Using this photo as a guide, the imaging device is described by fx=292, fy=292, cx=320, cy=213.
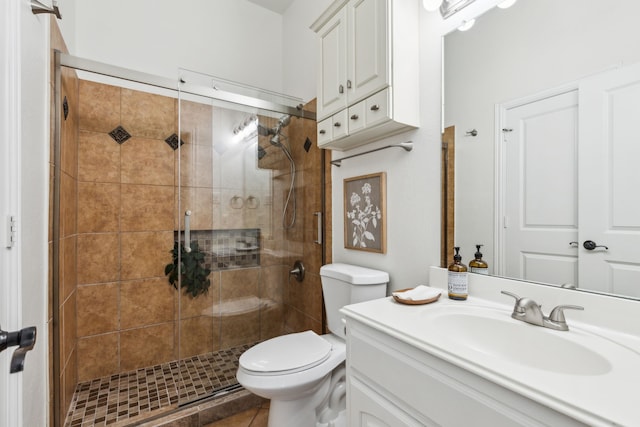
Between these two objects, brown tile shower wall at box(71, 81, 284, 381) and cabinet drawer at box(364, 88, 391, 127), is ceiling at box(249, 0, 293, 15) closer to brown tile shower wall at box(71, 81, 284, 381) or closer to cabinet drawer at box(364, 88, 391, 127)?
brown tile shower wall at box(71, 81, 284, 381)

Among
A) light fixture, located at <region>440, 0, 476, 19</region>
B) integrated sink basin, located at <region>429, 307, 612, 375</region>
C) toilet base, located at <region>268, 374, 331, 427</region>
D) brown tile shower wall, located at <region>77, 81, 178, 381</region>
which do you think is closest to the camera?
integrated sink basin, located at <region>429, 307, 612, 375</region>

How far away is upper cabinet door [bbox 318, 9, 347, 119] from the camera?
1.50 metres

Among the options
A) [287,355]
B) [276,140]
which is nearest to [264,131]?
[276,140]

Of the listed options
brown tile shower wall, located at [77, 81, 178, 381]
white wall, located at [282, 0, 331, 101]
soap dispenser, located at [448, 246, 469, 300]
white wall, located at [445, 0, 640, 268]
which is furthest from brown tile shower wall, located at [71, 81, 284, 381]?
white wall, located at [445, 0, 640, 268]

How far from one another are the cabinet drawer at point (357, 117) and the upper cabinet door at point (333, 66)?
0.24 ft

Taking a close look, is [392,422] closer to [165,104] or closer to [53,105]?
[53,105]

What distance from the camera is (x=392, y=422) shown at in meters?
0.85

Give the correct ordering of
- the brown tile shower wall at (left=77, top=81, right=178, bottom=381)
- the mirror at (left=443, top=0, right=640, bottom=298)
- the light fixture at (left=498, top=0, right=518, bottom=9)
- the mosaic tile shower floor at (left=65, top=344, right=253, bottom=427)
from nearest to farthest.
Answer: the mirror at (left=443, top=0, right=640, bottom=298)
the light fixture at (left=498, top=0, right=518, bottom=9)
the mosaic tile shower floor at (left=65, top=344, right=253, bottom=427)
the brown tile shower wall at (left=77, top=81, right=178, bottom=381)

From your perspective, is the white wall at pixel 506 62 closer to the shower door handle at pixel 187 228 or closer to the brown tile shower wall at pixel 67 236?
the shower door handle at pixel 187 228

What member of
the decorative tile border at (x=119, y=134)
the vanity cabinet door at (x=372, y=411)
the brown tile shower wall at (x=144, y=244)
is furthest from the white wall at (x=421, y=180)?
the decorative tile border at (x=119, y=134)

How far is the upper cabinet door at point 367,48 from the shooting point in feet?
4.20

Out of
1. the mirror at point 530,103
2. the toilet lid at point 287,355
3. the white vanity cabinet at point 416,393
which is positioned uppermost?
the mirror at point 530,103

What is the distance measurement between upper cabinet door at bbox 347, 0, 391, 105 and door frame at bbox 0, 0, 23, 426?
3.88ft

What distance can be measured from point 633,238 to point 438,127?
0.75m
